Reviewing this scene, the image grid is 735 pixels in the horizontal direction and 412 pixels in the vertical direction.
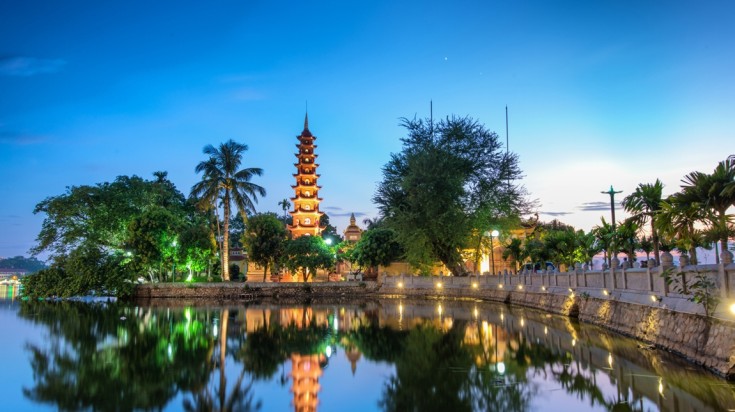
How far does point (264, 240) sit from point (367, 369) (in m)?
39.2

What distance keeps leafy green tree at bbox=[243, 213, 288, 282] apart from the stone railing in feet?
62.0

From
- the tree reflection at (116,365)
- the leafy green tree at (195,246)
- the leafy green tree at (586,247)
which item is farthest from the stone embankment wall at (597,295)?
the tree reflection at (116,365)

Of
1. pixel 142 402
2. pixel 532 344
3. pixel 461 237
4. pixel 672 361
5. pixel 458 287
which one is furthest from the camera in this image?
pixel 458 287

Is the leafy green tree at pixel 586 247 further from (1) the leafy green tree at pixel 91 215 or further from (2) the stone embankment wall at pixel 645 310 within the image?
(1) the leafy green tree at pixel 91 215

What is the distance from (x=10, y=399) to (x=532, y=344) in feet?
41.2

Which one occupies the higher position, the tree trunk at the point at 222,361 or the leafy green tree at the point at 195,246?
the leafy green tree at the point at 195,246

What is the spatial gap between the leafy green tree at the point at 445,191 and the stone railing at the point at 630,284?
12.6 feet

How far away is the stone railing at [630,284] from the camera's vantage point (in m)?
11.2

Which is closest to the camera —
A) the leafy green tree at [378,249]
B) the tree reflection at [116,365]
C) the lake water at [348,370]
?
the lake water at [348,370]

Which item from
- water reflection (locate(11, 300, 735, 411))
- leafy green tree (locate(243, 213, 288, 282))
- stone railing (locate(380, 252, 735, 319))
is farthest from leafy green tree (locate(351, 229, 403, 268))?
water reflection (locate(11, 300, 735, 411))

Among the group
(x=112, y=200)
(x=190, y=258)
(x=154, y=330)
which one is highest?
(x=112, y=200)

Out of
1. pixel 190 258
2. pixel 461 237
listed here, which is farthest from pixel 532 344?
pixel 190 258

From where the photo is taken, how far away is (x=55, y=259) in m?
42.5

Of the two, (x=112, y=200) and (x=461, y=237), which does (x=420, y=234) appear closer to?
(x=461, y=237)
